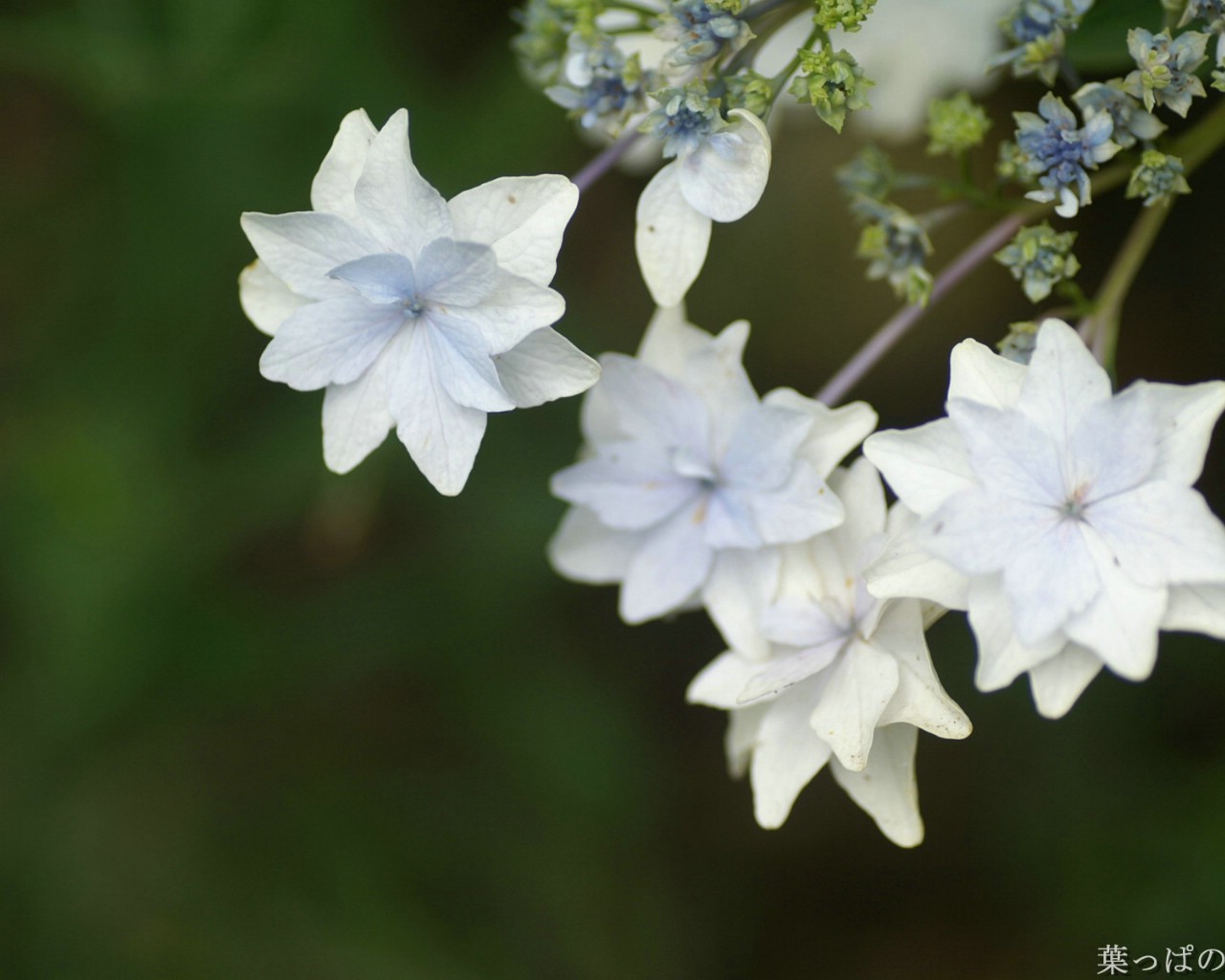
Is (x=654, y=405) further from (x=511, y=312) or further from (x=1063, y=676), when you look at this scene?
(x=1063, y=676)

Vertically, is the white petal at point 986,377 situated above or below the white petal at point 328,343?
below

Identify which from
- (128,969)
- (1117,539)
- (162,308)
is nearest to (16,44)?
(162,308)

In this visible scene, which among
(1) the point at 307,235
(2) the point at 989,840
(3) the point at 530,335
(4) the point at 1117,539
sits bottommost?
(2) the point at 989,840

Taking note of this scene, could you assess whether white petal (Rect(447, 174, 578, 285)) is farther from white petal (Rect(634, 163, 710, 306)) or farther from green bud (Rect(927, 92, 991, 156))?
green bud (Rect(927, 92, 991, 156))

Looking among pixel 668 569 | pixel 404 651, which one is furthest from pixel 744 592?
pixel 404 651

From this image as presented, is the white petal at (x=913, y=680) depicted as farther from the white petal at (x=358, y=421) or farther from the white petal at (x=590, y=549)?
the white petal at (x=358, y=421)

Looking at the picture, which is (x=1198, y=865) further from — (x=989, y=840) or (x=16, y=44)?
(x=16, y=44)

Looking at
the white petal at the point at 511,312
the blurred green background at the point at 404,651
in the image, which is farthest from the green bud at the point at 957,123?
the blurred green background at the point at 404,651
